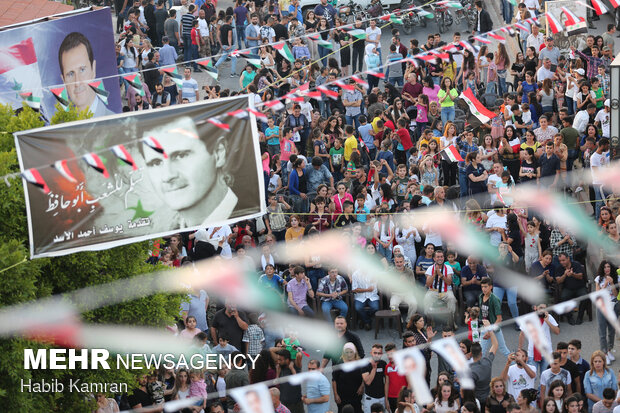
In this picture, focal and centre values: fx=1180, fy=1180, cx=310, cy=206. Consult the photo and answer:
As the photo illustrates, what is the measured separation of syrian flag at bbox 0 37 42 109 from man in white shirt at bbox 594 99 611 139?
30.8ft

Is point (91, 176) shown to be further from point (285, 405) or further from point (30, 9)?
point (30, 9)

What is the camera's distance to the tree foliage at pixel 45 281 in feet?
43.1

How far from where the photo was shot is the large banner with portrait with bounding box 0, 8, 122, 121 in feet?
62.0

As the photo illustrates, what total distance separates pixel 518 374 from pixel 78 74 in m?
9.32

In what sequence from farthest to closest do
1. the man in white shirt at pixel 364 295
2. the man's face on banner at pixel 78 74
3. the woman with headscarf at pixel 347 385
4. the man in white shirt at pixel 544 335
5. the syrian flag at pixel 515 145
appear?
the syrian flag at pixel 515 145 → the man's face on banner at pixel 78 74 → the man in white shirt at pixel 364 295 → the man in white shirt at pixel 544 335 → the woman with headscarf at pixel 347 385

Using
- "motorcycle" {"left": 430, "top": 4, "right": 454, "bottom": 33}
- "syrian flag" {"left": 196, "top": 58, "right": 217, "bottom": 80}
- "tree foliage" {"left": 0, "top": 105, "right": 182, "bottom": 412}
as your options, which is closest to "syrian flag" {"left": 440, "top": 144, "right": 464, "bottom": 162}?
"syrian flag" {"left": 196, "top": 58, "right": 217, "bottom": 80}

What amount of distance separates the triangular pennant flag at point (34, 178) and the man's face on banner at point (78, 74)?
7.49 m

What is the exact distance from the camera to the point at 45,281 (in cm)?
1379

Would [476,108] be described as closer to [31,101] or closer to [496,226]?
[496,226]

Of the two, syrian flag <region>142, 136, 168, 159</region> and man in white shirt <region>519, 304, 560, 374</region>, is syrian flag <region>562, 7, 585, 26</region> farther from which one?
syrian flag <region>142, 136, 168, 159</region>

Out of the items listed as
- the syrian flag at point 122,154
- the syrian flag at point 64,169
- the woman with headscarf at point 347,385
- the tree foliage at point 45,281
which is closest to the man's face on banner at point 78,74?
the tree foliage at point 45,281

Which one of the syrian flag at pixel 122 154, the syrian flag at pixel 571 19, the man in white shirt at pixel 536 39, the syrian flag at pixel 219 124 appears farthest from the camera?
the man in white shirt at pixel 536 39

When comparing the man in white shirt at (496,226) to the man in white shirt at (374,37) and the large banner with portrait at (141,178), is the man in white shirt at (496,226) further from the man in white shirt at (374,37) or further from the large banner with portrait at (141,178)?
the man in white shirt at (374,37)

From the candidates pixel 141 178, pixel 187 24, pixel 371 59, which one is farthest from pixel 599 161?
pixel 187 24
